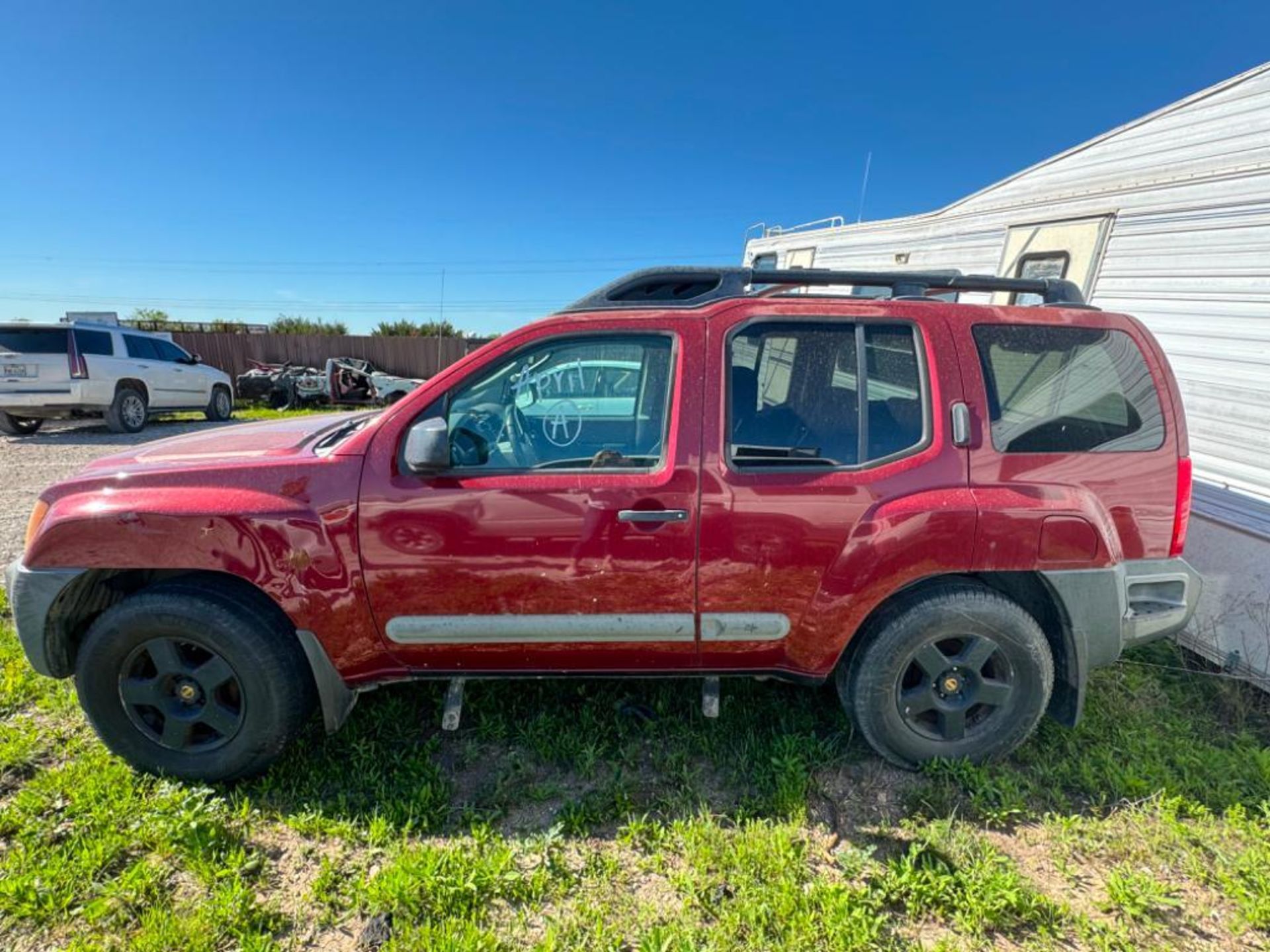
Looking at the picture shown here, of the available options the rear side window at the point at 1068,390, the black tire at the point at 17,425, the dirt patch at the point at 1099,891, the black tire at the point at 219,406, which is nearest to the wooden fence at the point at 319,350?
the black tire at the point at 219,406

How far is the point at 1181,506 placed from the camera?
2.34 meters

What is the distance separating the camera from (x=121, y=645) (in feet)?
7.34

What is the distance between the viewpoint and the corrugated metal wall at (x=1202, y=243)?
386cm

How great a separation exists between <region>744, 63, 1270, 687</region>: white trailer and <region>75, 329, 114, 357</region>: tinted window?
12190 millimetres

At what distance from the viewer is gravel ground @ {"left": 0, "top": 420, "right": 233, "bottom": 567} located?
520cm

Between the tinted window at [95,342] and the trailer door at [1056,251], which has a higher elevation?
the trailer door at [1056,251]

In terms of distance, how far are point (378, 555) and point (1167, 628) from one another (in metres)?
3.24

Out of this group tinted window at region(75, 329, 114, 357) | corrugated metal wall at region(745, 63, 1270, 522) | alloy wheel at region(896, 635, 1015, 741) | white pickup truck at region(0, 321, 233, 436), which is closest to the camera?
alloy wheel at region(896, 635, 1015, 741)

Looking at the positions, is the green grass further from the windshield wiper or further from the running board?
the windshield wiper

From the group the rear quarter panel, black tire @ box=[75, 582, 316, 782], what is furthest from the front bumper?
the rear quarter panel

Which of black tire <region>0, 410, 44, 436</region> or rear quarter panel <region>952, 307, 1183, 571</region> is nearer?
rear quarter panel <region>952, 307, 1183, 571</region>

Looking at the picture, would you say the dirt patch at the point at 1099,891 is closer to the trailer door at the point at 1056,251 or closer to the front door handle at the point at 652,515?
the front door handle at the point at 652,515

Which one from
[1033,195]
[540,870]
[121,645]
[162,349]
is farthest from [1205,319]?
[162,349]

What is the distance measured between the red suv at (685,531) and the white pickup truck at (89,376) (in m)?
8.79
